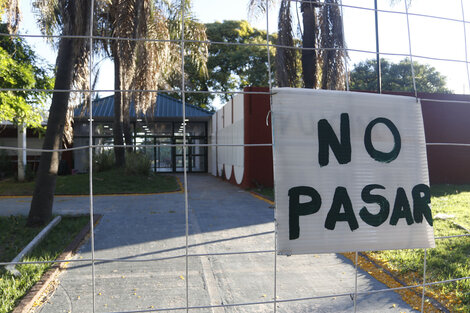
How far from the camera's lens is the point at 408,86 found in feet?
95.5

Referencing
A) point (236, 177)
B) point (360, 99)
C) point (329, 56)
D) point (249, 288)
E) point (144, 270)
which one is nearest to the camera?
point (360, 99)

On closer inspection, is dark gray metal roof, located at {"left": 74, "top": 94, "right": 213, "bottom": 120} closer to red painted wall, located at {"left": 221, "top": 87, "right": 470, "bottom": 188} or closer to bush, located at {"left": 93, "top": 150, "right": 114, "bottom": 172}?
bush, located at {"left": 93, "top": 150, "right": 114, "bottom": 172}

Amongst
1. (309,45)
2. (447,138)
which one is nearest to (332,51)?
(309,45)

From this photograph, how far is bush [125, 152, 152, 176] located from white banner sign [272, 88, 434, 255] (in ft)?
40.1

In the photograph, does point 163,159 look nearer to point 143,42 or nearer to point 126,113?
point 126,113

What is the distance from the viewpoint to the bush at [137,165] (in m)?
13.9

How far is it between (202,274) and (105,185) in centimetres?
909

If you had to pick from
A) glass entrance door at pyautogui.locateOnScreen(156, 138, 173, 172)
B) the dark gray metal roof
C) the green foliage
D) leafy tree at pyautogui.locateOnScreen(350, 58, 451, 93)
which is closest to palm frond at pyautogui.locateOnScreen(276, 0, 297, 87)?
the dark gray metal roof

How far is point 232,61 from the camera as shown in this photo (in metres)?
25.0

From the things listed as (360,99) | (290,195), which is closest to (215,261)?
(290,195)

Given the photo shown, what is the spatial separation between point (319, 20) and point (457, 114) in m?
8.48

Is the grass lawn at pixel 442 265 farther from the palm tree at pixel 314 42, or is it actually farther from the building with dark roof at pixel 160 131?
the building with dark roof at pixel 160 131

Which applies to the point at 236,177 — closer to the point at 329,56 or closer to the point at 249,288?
the point at 329,56

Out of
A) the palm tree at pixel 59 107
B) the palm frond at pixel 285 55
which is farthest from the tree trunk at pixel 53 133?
the palm frond at pixel 285 55
